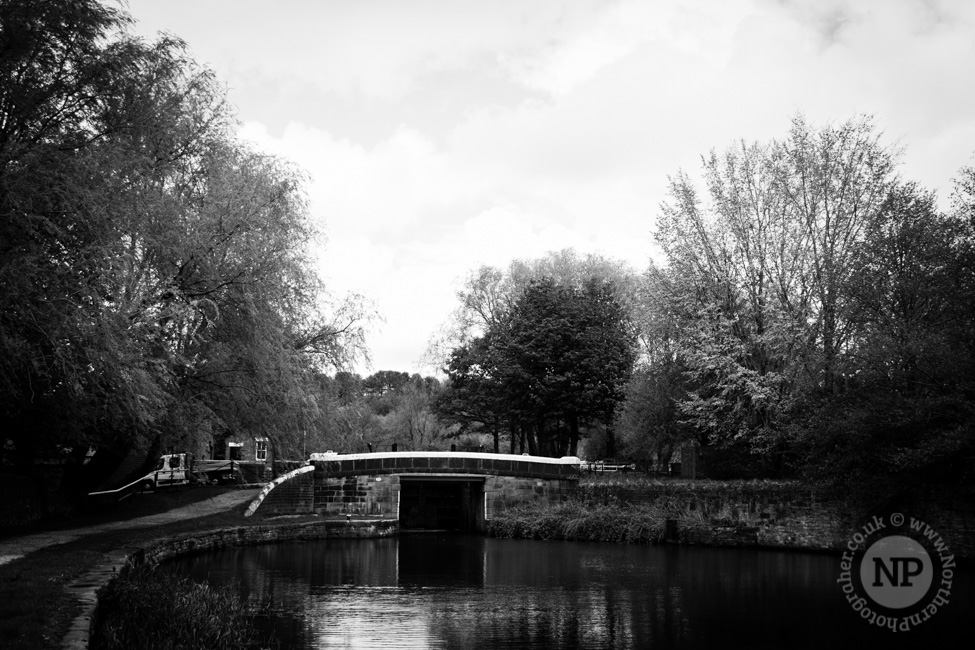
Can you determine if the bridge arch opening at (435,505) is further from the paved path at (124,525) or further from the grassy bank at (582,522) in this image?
the paved path at (124,525)

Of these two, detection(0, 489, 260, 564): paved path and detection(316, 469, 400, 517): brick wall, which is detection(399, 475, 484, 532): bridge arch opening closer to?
detection(316, 469, 400, 517): brick wall

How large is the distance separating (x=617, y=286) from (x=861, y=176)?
66.4ft

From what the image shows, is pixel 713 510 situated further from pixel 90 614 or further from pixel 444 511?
pixel 90 614

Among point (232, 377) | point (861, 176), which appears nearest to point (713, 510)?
point (861, 176)

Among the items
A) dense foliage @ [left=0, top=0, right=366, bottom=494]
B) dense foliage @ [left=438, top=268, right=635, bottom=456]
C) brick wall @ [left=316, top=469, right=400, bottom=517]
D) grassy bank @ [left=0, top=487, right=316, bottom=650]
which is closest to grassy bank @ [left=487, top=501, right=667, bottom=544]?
brick wall @ [left=316, top=469, right=400, bottom=517]

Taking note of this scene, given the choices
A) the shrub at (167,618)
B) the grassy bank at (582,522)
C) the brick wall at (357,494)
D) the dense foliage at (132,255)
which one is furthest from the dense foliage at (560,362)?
the shrub at (167,618)

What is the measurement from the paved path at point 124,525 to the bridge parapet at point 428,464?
3.52 m

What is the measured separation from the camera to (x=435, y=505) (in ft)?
112

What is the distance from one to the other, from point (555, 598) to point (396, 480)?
1495 centimetres

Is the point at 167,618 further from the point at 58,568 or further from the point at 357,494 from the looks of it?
the point at 357,494

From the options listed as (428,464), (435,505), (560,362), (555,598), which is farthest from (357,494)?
(555,598)

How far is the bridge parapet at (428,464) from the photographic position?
2992 centimetres

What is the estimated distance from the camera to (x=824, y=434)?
21.9 m

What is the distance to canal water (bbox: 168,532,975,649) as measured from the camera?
12281 mm
